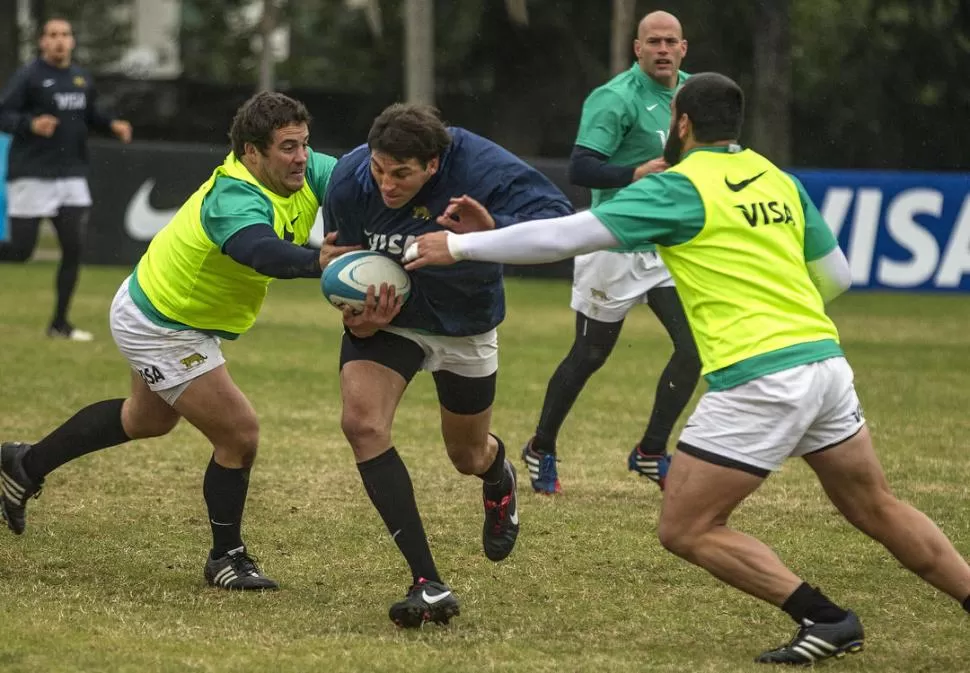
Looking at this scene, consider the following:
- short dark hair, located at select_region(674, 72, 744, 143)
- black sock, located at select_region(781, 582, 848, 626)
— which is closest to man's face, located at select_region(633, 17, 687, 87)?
short dark hair, located at select_region(674, 72, 744, 143)

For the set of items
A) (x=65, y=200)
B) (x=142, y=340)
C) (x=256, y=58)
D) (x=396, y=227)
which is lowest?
(x=256, y=58)

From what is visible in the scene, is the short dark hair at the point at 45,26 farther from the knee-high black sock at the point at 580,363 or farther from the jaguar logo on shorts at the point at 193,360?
the jaguar logo on shorts at the point at 193,360

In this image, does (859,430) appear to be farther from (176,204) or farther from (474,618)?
(176,204)

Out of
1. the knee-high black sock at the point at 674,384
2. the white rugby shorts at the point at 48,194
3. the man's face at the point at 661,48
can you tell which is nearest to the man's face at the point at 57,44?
the white rugby shorts at the point at 48,194

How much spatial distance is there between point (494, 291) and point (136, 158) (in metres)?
13.5

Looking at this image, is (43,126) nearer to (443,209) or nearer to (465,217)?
(443,209)

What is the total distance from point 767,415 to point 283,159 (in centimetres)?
202

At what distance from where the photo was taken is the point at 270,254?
552 centimetres

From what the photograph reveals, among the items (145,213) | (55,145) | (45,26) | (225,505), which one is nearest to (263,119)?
(225,505)

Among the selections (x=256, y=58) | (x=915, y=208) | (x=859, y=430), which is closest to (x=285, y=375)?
(x=859, y=430)

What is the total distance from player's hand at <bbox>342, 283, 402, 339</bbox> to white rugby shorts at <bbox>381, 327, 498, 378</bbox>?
17 centimetres

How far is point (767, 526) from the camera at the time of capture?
7.32 meters

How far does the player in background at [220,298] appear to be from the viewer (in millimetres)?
5891

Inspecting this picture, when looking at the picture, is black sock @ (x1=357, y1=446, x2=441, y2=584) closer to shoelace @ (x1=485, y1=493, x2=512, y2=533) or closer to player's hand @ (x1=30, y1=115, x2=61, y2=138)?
shoelace @ (x1=485, y1=493, x2=512, y2=533)
